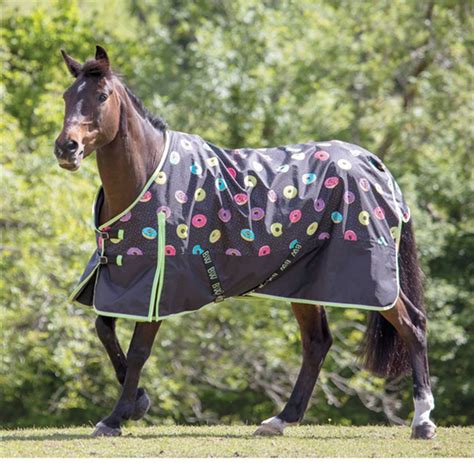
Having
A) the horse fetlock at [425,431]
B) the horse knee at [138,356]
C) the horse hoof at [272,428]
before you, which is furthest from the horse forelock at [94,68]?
the horse fetlock at [425,431]

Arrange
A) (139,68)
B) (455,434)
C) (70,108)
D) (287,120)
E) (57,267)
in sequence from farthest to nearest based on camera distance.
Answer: (139,68) → (287,120) → (57,267) → (455,434) → (70,108)

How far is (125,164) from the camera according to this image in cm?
638

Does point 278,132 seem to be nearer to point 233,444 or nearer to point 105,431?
point 105,431

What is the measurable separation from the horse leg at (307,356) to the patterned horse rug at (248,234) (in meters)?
0.66

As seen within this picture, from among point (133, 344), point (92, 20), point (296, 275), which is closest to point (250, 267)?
point (296, 275)

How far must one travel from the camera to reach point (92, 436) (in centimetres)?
650

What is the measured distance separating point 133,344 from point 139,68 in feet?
47.4

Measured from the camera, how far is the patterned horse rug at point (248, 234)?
248 inches

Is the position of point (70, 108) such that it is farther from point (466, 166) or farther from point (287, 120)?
point (466, 166)

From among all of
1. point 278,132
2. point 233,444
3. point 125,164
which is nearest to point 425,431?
point 233,444

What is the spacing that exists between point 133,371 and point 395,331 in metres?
1.86

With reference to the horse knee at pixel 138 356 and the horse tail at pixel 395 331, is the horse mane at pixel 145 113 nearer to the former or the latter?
the horse knee at pixel 138 356

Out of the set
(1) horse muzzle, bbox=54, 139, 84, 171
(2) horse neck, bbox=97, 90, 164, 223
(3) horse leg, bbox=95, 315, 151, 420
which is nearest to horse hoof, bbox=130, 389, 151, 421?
(3) horse leg, bbox=95, 315, 151, 420

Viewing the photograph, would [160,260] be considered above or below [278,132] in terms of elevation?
above
